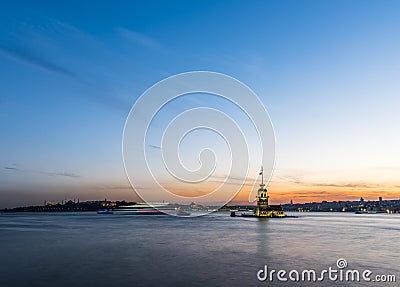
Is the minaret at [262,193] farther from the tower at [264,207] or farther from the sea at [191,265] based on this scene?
the sea at [191,265]

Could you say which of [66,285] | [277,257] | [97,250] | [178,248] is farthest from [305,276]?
[97,250]

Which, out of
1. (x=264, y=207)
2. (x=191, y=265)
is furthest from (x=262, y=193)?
(x=191, y=265)

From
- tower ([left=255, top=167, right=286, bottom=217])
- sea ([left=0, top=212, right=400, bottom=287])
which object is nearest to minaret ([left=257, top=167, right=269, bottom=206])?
tower ([left=255, top=167, right=286, bottom=217])

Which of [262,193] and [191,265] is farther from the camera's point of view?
[262,193]
